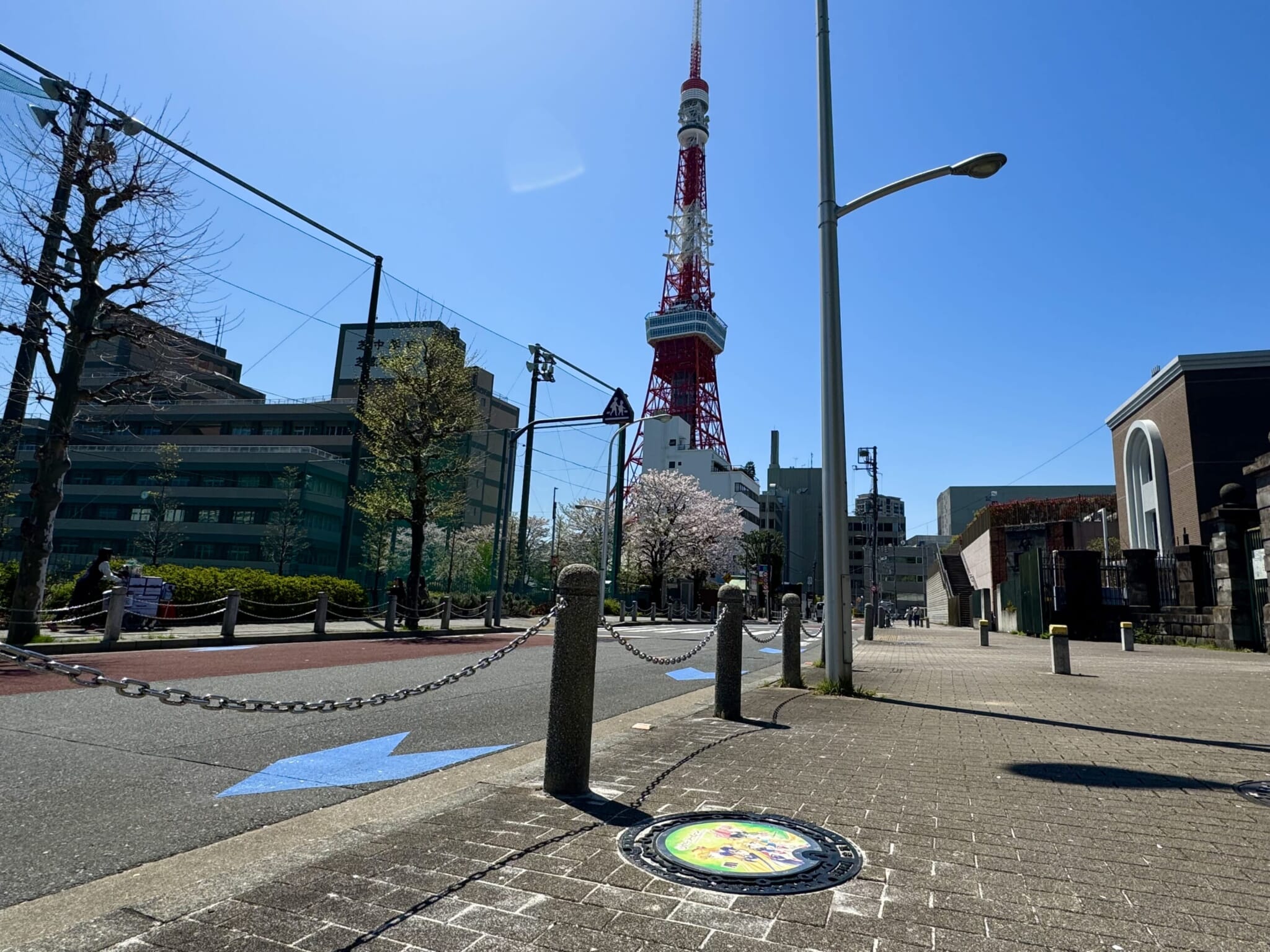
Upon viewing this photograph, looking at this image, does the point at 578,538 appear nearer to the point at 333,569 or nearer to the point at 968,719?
the point at 333,569

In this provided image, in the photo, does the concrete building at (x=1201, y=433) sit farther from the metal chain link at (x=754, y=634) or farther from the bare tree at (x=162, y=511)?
the bare tree at (x=162, y=511)

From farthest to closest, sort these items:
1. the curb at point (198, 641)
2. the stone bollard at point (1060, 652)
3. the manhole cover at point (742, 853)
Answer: the stone bollard at point (1060, 652) → the curb at point (198, 641) → the manhole cover at point (742, 853)

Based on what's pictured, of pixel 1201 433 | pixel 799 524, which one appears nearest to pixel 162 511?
pixel 1201 433

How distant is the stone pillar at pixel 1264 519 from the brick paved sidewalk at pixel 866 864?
12992mm

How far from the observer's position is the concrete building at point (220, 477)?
6419 cm

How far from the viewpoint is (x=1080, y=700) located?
857 centimetres

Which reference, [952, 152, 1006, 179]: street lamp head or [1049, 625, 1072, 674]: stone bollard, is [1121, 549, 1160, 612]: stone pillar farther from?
[952, 152, 1006, 179]: street lamp head

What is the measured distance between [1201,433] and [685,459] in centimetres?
7278

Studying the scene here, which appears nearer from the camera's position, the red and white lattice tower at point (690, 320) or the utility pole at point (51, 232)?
the utility pole at point (51, 232)

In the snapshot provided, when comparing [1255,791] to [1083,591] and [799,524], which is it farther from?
[799,524]

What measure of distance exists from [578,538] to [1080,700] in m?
54.9

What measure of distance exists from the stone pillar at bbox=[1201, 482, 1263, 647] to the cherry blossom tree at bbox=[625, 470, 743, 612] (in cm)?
3770

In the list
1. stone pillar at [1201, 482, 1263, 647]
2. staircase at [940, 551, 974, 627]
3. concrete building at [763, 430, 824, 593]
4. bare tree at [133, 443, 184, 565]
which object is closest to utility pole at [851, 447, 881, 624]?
staircase at [940, 551, 974, 627]

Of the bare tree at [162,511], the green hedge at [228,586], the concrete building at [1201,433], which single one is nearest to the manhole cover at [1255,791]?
the green hedge at [228,586]
